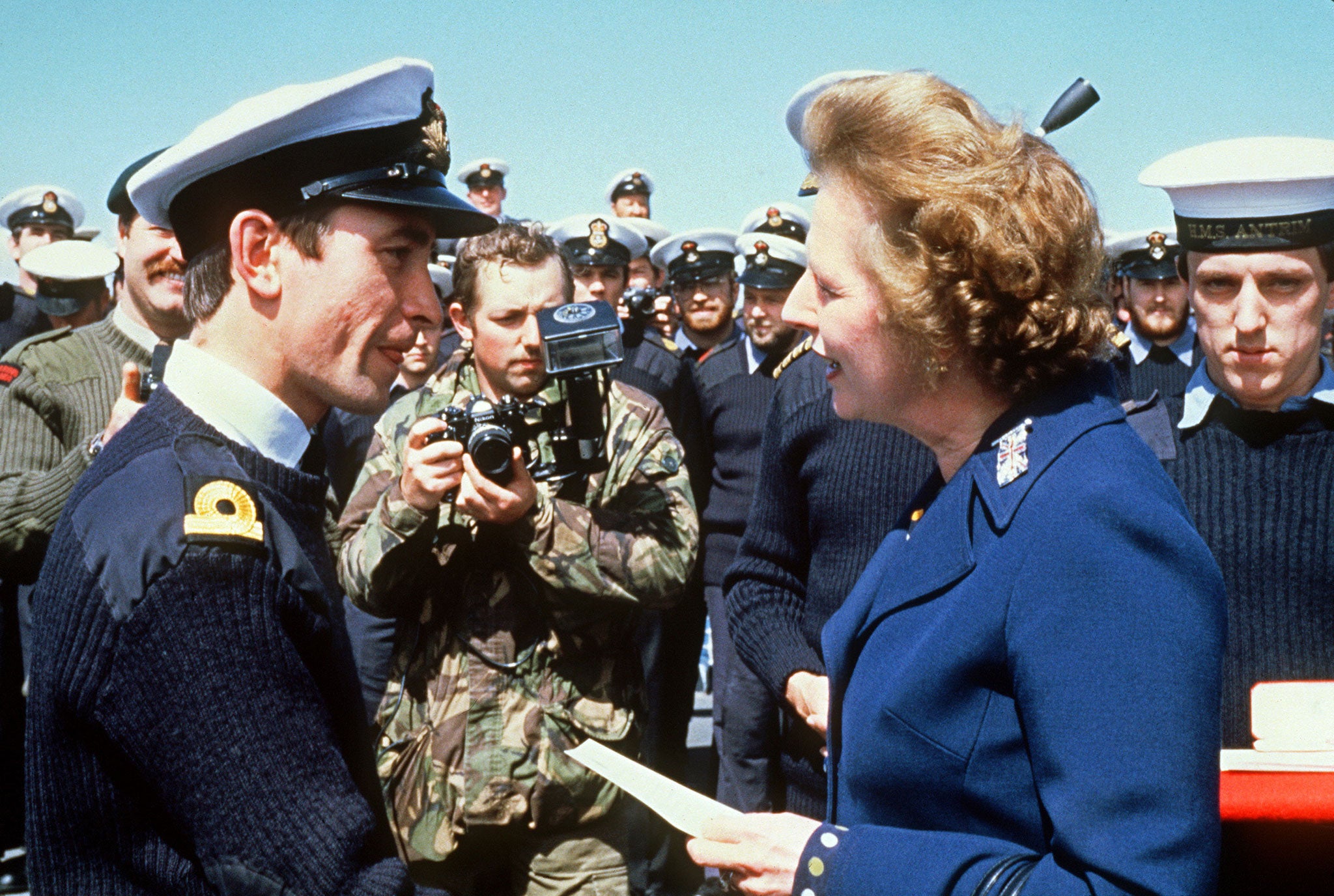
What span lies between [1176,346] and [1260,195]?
15.0 ft

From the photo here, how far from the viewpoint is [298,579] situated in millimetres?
1446

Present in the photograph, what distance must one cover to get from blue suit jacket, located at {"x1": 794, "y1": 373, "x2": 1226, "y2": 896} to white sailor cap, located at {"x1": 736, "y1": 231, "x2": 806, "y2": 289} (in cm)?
480

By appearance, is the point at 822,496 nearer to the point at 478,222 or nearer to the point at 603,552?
the point at 603,552

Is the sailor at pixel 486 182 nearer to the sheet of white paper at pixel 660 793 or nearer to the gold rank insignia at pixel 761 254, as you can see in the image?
the gold rank insignia at pixel 761 254

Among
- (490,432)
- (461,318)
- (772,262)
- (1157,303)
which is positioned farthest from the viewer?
(1157,303)

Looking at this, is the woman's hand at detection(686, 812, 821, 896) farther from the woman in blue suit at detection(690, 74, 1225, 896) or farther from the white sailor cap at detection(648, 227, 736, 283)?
the white sailor cap at detection(648, 227, 736, 283)

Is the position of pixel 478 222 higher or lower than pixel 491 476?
higher

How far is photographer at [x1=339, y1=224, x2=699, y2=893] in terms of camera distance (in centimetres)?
279

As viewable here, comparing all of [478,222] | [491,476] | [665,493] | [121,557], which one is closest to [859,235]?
[478,222]

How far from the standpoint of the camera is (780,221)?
810cm

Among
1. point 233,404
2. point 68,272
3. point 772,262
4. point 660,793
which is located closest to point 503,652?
point 660,793

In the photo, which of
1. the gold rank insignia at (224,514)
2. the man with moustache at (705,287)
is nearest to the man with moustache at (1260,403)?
the gold rank insignia at (224,514)

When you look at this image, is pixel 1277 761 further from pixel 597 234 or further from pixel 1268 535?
pixel 597 234

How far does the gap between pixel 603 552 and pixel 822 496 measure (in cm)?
57
